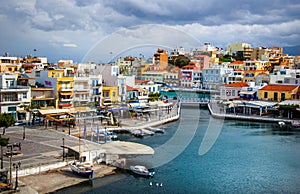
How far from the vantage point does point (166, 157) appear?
17219mm

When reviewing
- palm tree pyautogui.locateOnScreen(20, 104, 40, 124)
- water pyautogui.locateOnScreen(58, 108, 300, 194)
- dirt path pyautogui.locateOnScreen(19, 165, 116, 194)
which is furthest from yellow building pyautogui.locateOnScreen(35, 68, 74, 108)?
dirt path pyautogui.locateOnScreen(19, 165, 116, 194)

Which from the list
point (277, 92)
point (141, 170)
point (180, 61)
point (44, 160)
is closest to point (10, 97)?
point (44, 160)

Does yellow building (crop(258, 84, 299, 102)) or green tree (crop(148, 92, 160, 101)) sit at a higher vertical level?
yellow building (crop(258, 84, 299, 102))

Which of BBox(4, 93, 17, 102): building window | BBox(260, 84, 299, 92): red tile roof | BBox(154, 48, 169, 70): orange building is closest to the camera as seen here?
BBox(4, 93, 17, 102): building window

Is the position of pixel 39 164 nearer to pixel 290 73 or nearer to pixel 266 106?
pixel 266 106

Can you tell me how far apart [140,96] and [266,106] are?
37.1ft

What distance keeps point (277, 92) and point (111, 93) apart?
50.8 ft

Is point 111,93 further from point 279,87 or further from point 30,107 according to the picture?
point 279,87

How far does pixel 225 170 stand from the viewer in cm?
1554

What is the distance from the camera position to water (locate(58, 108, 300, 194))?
13266 mm

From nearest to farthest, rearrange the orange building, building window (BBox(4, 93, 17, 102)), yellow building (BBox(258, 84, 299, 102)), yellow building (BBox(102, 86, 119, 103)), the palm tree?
building window (BBox(4, 93, 17, 102)) → the palm tree → yellow building (BBox(102, 86, 119, 103)) → yellow building (BBox(258, 84, 299, 102)) → the orange building

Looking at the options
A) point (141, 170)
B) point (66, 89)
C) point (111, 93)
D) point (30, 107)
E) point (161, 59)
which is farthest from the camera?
point (161, 59)

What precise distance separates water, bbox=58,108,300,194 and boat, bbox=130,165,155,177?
0.80 feet

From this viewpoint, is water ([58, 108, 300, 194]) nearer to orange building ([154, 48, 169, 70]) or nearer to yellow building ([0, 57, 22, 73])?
yellow building ([0, 57, 22, 73])
